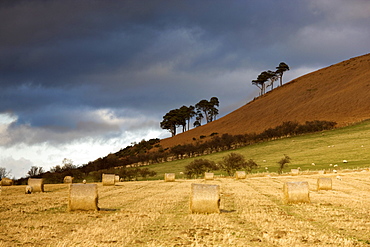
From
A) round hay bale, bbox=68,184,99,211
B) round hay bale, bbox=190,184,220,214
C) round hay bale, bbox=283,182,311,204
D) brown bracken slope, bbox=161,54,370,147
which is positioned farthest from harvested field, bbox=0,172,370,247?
brown bracken slope, bbox=161,54,370,147

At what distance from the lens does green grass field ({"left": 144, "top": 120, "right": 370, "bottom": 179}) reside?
212 feet

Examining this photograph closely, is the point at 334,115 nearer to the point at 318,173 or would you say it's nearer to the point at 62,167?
the point at 318,173

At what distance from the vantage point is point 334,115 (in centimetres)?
11138

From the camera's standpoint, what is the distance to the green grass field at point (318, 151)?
2549 inches

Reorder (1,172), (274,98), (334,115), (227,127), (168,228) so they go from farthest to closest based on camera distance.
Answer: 1. (274,98)
2. (227,127)
3. (334,115)
4. (1,172)
5. (168,228)

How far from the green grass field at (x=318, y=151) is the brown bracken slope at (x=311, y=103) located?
573 inches

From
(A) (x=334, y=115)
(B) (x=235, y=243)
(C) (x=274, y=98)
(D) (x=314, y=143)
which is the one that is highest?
(C) (x=274, y=98)

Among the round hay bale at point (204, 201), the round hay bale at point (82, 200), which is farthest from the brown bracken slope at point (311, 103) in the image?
the round hay bale at point (82, 200)

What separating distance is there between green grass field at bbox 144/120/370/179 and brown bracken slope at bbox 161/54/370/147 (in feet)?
47.8

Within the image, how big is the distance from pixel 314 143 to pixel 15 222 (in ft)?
257

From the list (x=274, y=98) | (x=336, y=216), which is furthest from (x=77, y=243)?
(x=274, y=98)

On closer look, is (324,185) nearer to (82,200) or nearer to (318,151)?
(82,200)

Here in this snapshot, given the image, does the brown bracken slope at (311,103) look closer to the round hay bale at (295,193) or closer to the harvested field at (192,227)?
the round hay bale at (295,193)

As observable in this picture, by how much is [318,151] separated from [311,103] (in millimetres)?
56526
